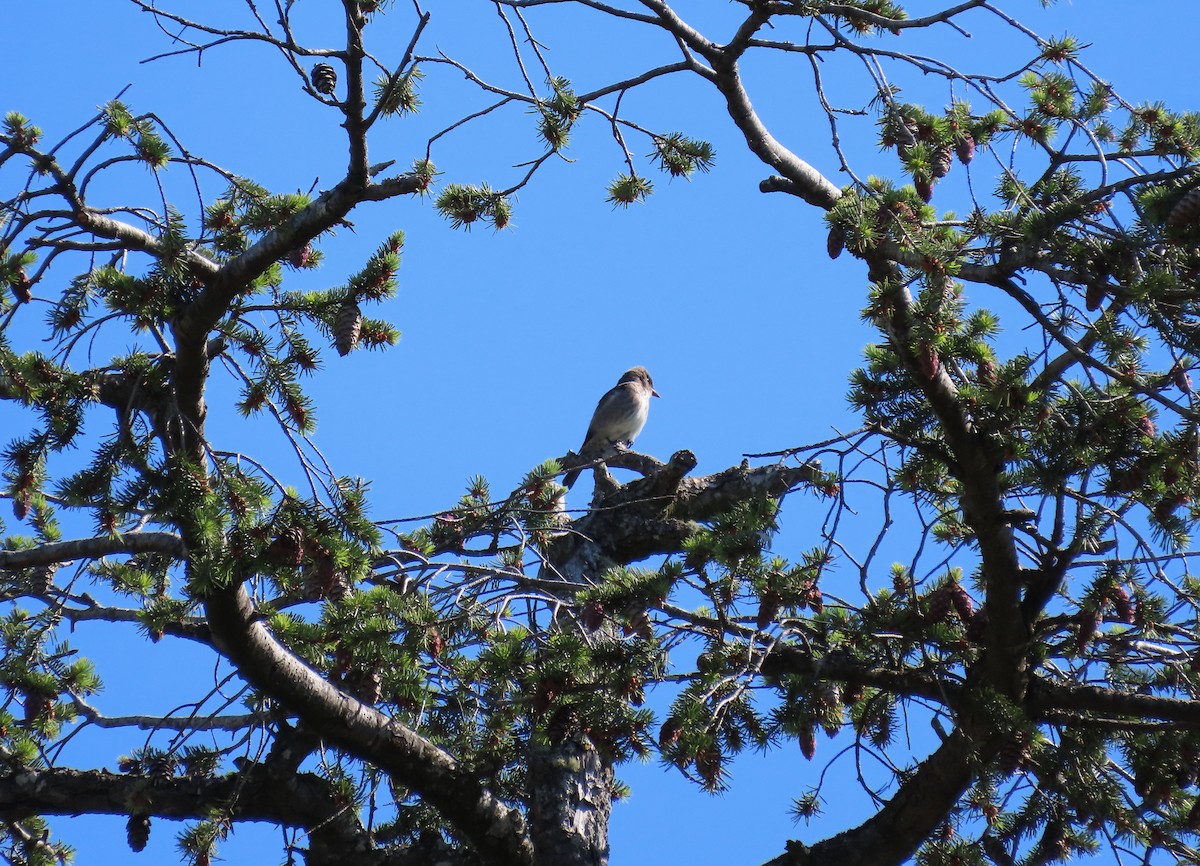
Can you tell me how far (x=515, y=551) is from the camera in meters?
4.84

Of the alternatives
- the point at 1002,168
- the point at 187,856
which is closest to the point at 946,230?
the point at 1002,168

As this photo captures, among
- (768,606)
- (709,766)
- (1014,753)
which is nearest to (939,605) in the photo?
(1014,753)

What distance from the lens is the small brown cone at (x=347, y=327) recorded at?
11.4 feet

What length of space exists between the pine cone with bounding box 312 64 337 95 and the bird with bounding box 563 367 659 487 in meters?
6.38

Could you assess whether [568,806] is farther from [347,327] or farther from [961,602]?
[347,327]

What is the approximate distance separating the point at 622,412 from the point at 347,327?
6407mm

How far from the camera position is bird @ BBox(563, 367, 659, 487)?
9844 millimetres

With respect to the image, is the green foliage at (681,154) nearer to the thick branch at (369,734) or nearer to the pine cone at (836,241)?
the pine cone at (836,241)

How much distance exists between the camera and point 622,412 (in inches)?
387

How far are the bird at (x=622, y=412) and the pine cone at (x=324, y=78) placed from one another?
6381mm

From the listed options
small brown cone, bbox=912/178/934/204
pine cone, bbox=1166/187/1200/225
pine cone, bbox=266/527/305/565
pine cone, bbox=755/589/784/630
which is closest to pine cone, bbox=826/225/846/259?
small brown cone, bbox=912/178/934/204

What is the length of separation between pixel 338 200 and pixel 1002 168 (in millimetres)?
2111

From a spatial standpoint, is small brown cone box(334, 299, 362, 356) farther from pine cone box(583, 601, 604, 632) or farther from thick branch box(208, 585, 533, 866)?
pine cone box(583, 601, 604, 632)

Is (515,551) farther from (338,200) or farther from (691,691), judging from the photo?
(338,200)
